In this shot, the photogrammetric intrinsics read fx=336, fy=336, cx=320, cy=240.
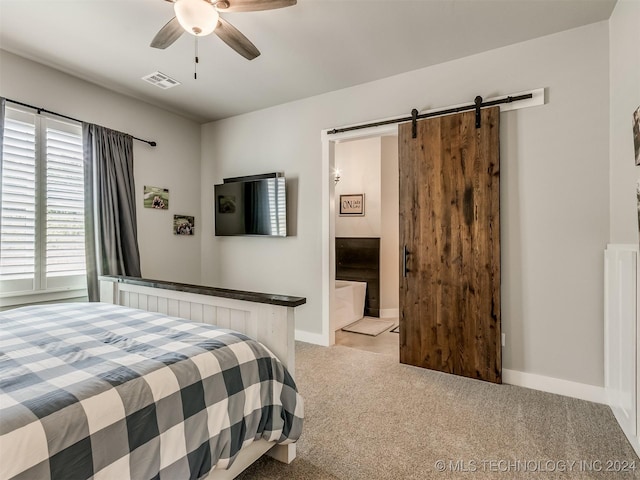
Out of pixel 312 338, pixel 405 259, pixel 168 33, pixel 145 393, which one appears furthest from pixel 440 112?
pixel 145 393

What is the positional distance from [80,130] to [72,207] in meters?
0.74

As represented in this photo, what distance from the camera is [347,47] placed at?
268 cm

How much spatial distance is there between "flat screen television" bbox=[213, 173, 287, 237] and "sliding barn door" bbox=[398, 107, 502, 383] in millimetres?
1380

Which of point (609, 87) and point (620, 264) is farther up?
point (609, 87)

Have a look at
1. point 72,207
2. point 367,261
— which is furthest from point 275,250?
point 72,207

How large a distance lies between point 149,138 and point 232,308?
9.55ft

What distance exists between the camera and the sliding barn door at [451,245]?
2645mm

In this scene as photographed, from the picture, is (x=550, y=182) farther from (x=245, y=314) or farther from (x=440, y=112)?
(x=245, y=314)

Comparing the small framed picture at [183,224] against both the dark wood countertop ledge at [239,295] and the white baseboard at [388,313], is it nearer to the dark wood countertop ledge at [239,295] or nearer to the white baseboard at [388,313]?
the dark wood countertop ledge at [239,295]

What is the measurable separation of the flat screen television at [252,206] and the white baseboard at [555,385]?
2.48 meters

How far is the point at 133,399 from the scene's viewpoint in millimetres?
1057

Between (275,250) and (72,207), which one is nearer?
(72,207)

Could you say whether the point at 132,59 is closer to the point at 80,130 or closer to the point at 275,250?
the point at 80,130

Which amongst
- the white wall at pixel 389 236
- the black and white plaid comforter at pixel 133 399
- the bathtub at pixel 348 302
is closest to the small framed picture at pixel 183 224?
the bathtub at pixel 348 302
